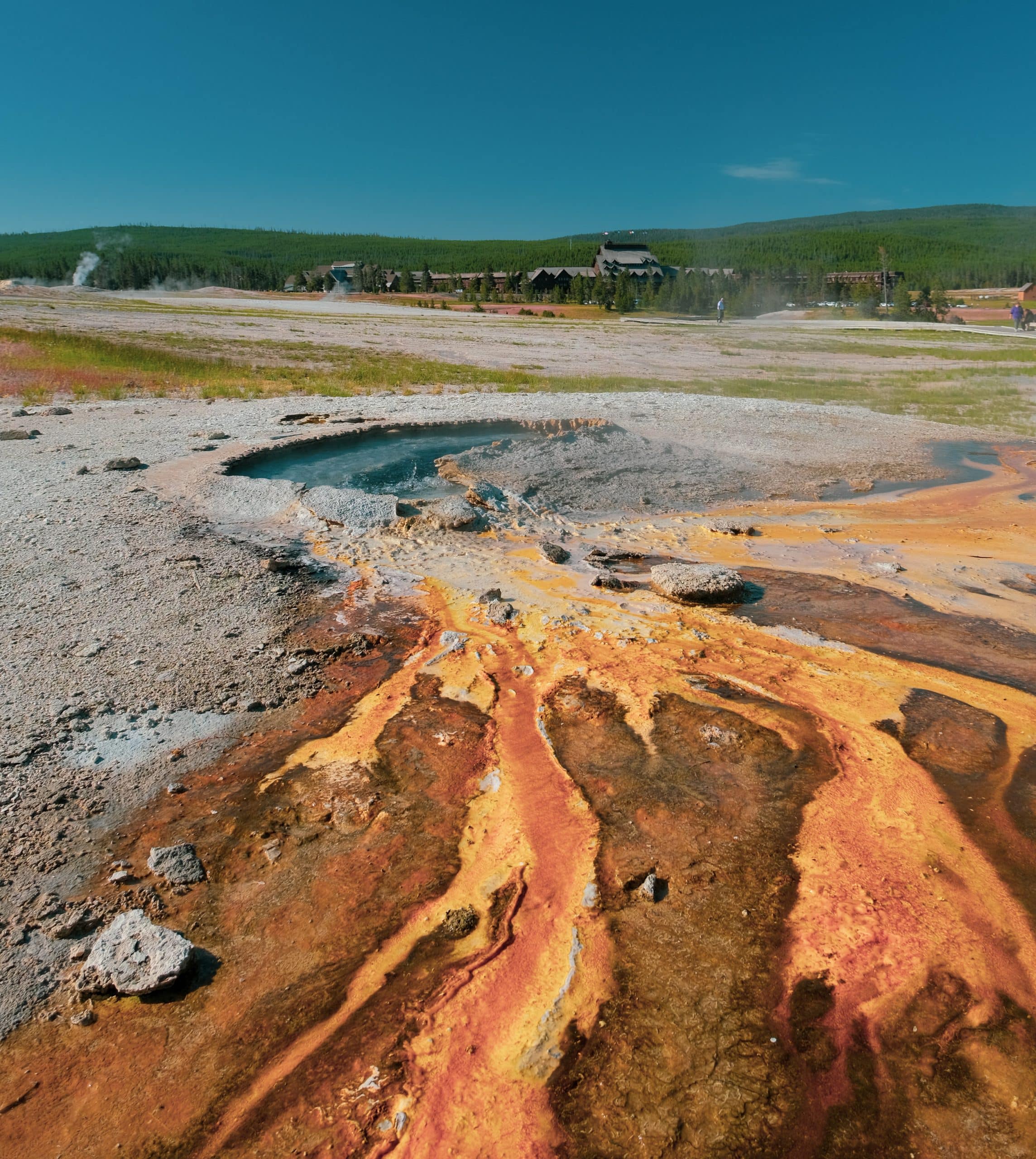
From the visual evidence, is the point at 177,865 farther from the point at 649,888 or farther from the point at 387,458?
the point at 387,458

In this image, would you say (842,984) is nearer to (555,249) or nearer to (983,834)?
(983,834)

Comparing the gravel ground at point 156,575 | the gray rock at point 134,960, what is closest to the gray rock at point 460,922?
the gray rock at point 134,960

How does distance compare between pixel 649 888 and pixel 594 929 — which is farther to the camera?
pixel 649 888

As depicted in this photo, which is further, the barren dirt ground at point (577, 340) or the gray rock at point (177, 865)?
the barren dirt ground at point (577, 340)

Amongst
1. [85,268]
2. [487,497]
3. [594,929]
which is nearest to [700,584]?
[487,497]

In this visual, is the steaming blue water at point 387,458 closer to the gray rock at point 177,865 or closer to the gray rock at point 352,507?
the gray rock at point 352,507

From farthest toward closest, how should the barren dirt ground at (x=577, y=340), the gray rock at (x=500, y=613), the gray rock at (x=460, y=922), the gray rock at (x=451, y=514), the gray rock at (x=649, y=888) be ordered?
the barren dirt ground at (x=577, y=340) → the gray rock at (x=451, y=514) → the gray rock at (x=500, y=613) → the gray rock at (x=649, y=888) → the gray rock at (x=460, y=922)

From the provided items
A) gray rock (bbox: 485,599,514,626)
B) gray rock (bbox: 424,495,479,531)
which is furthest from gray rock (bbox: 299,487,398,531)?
gray rock (bbox: 485,599,514,626)
